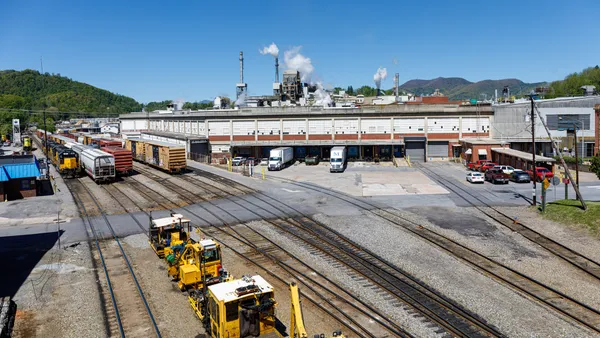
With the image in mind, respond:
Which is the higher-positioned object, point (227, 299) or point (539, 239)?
point (227, 299)

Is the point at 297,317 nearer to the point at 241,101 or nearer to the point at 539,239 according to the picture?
the point at 539,239

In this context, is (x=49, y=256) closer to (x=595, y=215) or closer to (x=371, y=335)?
(x=371, y=335)

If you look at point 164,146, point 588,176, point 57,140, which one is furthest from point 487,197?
point 57,140

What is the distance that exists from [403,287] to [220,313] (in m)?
9.43

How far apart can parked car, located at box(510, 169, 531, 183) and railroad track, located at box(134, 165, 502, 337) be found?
82.3ft

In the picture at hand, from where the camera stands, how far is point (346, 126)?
68750mm

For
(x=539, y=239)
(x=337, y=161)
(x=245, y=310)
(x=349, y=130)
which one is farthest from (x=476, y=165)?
(x=245, y=310)

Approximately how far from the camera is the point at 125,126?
10838 centimetres

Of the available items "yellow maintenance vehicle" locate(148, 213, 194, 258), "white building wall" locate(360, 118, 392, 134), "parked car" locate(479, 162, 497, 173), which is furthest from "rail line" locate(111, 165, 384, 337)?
"white building wall" locate(360, 118, 392, 134)

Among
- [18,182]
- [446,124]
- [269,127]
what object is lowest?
[18,182]

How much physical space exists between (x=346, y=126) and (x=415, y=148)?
1116 centimetres

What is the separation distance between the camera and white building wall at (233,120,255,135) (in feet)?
233

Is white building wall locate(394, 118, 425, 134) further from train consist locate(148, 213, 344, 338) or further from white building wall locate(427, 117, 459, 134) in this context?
train consist locate(148, 213, 344, 338)

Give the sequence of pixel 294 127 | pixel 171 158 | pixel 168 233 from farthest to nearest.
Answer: pixel 294 127, pixel 171 158, pixel 168 233
